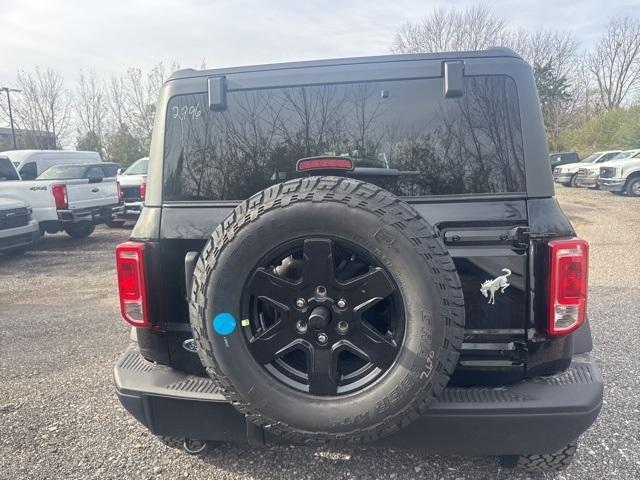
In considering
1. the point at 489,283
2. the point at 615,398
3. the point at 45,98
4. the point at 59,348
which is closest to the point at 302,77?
the point at 489,283

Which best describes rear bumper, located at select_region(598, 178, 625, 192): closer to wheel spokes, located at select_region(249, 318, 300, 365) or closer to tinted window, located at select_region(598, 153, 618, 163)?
tinted window, located at select_region(598, 153, 618, 163)

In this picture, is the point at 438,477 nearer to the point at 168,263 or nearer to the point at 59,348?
the point at 168,263

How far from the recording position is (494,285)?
6.31 feet

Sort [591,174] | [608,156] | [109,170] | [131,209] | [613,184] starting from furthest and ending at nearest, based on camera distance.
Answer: [608,156]
[591,174]
[613,184]
[131,209]
[109,170]

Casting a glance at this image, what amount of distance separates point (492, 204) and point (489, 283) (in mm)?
346

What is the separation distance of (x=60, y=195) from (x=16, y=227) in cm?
120

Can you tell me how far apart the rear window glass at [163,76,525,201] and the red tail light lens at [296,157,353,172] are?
0.38ft

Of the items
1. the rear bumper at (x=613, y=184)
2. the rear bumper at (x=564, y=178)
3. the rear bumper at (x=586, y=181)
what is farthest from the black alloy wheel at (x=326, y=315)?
the rear bumper at (x=564, y=178)

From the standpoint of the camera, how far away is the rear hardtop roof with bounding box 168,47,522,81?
2.03 m

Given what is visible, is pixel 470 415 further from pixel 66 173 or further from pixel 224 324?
pixel 66 173

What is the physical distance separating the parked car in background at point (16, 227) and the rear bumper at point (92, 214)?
647 millimetres

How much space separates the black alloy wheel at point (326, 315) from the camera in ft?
5.89

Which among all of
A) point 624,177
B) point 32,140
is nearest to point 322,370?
point 624,177

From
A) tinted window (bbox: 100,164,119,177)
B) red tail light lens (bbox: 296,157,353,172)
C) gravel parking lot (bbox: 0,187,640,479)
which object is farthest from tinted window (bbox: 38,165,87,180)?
red tail light lens (bbox: 296,157,353,172)
